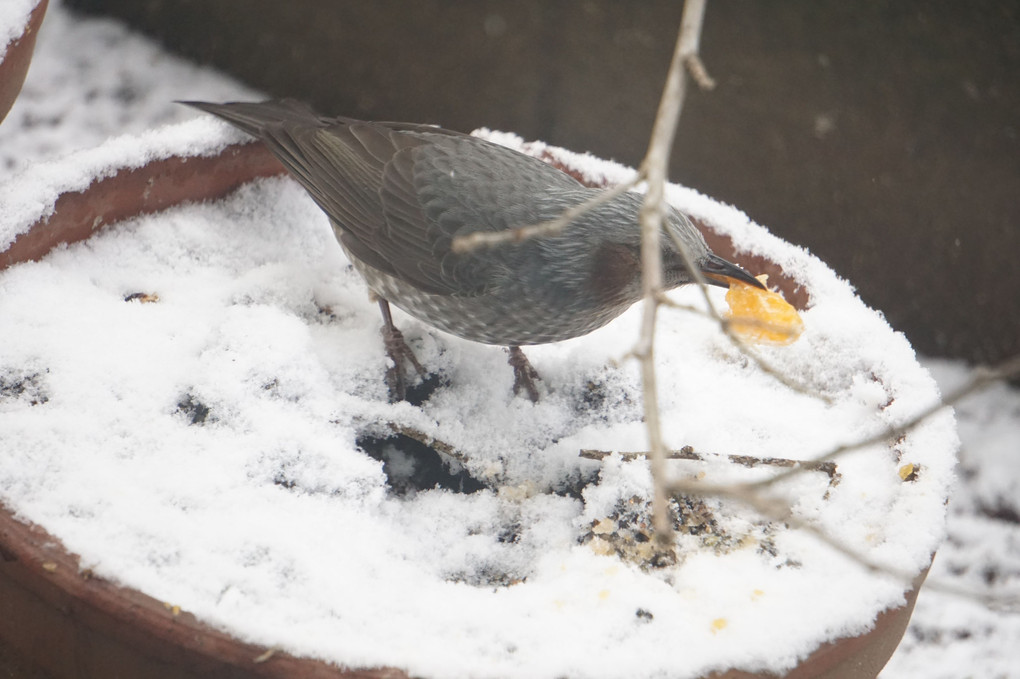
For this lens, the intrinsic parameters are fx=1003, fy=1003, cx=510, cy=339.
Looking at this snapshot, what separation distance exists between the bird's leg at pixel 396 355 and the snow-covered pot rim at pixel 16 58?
0.72 metres

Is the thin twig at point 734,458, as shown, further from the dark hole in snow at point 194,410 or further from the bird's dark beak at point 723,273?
the dark hole in snow at point 194,410

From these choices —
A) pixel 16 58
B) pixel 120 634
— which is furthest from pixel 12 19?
pixel 120 634

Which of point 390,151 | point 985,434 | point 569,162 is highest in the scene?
point 985,434

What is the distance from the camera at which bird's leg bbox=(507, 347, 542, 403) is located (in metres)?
1.76

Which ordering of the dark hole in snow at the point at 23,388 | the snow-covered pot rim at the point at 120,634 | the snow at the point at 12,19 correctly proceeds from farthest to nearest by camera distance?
1. the snow at the point at 12,19
2. the dark hole in snow at the point at 23,388
3. the snow-covered pot rim at the point at 120,634

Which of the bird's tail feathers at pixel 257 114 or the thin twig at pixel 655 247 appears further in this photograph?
the bird's tail feathers at pixel 257 114

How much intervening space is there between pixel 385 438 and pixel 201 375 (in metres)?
0.31

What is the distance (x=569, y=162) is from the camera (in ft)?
6.73

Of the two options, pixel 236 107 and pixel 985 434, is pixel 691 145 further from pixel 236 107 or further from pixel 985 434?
pixel 236 107

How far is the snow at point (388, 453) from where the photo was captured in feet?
3.92

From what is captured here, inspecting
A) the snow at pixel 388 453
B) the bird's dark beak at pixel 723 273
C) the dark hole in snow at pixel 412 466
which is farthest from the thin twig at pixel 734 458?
the bird's dark beak at pixel 723 273

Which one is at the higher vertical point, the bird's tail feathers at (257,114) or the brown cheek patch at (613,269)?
the bird's tail feathers at (257,114)

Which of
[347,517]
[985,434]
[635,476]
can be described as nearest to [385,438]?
[347,517]

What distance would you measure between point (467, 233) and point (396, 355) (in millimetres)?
249
